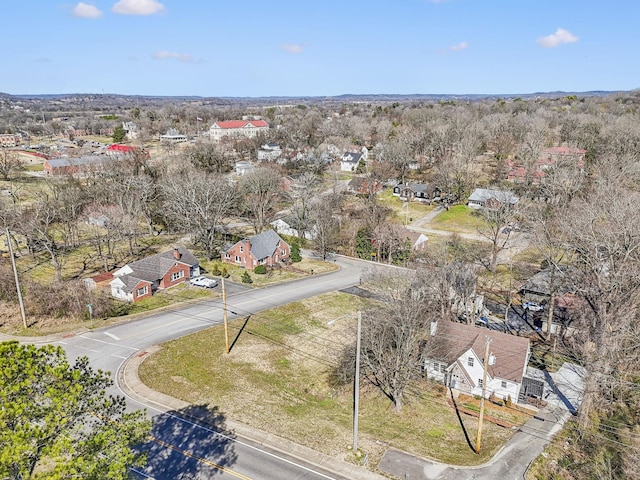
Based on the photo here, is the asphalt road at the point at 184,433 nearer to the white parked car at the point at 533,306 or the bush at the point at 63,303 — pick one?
the bush at the point at 63,303

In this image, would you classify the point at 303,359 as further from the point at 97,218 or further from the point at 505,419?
the point at 97,218

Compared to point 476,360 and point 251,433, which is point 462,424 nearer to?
point 476,360

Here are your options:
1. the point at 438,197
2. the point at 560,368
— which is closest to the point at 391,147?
the point at 438,197

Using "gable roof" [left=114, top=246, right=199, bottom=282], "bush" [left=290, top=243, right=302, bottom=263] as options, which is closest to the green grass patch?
"gable roof" [left=114, top=246, right=199, bottom=282]

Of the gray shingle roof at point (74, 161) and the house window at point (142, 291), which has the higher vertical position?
the gray shingle roof at point (74, 161)

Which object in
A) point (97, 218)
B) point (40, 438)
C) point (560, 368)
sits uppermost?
point (40, 438)

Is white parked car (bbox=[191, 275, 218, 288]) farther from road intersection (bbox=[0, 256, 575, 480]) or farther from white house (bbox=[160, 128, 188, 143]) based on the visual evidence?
white house (bbox=[160, 128, 188, 143])

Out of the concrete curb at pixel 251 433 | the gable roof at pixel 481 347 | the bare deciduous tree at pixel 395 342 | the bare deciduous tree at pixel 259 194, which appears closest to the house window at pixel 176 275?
the concrete curb at pixel 251 433

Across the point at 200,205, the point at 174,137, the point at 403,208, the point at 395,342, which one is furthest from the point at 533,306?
the point at 174,137
